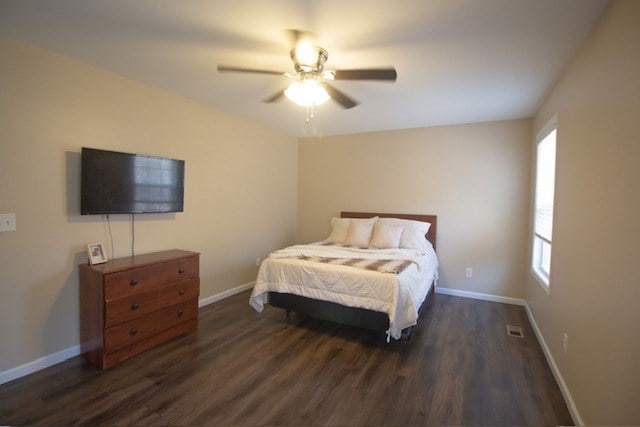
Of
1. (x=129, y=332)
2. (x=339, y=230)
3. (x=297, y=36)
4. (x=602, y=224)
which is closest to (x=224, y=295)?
(x=129, y=332)

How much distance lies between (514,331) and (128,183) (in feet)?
13.0

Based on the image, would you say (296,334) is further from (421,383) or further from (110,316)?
(110,316)

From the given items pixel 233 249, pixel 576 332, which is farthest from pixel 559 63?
pixel 233 249

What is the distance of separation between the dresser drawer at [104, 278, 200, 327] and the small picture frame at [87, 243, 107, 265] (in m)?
0.43

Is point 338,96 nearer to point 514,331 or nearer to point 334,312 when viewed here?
point 334,312

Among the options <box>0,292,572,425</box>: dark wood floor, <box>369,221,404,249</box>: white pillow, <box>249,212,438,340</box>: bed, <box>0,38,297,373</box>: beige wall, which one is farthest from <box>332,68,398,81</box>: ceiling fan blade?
<box>369,221,404,249</box>: white pillow

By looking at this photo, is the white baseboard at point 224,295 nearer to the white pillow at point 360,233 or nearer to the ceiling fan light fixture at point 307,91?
the white pillow at point 360,233

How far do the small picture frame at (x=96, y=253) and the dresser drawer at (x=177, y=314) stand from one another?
0.66 meters

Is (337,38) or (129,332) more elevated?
(337,38)

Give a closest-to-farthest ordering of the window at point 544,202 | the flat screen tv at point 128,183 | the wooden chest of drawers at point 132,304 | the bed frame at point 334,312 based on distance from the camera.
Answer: the wooden chest of drawers at point 132,304 → the flat screen tv at point 128,183 → the bed frame at point 334,312 → the window at point 544,202

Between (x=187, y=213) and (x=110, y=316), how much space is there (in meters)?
1.34

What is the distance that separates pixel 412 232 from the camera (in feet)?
12.8

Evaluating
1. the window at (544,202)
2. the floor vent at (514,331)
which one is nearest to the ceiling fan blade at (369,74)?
the window at (544,202)

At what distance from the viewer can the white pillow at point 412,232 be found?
3.77 m
